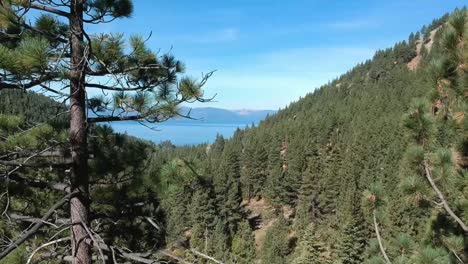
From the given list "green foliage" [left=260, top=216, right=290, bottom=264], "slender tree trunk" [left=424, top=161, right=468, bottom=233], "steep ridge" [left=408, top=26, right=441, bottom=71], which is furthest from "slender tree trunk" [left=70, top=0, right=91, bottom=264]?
"steep ridge" [left=408, top=26, right=441, bottom=71]

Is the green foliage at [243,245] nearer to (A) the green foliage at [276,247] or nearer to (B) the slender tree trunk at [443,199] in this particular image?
(A) the green foliage at [276,247]

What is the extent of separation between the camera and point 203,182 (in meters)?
5.14

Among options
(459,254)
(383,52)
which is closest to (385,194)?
(459,254)

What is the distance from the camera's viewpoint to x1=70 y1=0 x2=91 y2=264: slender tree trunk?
4246 mm

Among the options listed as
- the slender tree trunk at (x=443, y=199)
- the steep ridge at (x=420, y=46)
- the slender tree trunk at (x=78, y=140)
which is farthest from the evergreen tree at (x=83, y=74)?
Answer: the steep ridge at (x=420, y=46)

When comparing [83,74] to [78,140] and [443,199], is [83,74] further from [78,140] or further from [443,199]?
[443,199]

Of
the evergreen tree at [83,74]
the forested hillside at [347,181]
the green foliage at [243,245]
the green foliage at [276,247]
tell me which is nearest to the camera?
the evergreen tree at [83,74]

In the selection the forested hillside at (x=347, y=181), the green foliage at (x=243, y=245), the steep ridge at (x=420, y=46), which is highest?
the steep ridge at (x=420, y=46)

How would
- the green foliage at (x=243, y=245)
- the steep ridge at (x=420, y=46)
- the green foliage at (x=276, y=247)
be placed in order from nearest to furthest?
the green foliage at (x=276, y=247)
the green foliage at (x=243, y=245)
the steep ridge at (x=420, y=46)

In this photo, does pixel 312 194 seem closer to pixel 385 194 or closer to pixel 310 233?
pixel 310 233

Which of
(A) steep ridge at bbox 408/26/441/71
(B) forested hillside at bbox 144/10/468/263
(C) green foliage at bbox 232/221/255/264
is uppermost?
(A) steep ridge at bbox 408/26/441/71

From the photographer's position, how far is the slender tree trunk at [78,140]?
13.9 ft

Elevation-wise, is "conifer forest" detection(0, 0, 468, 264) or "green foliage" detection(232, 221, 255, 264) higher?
"conifer forest" detection(0, 0, 468, 264)

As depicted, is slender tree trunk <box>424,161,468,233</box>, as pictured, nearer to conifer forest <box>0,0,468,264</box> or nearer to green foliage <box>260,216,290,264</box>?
conifer forest <box>0,0,468,264</box>
